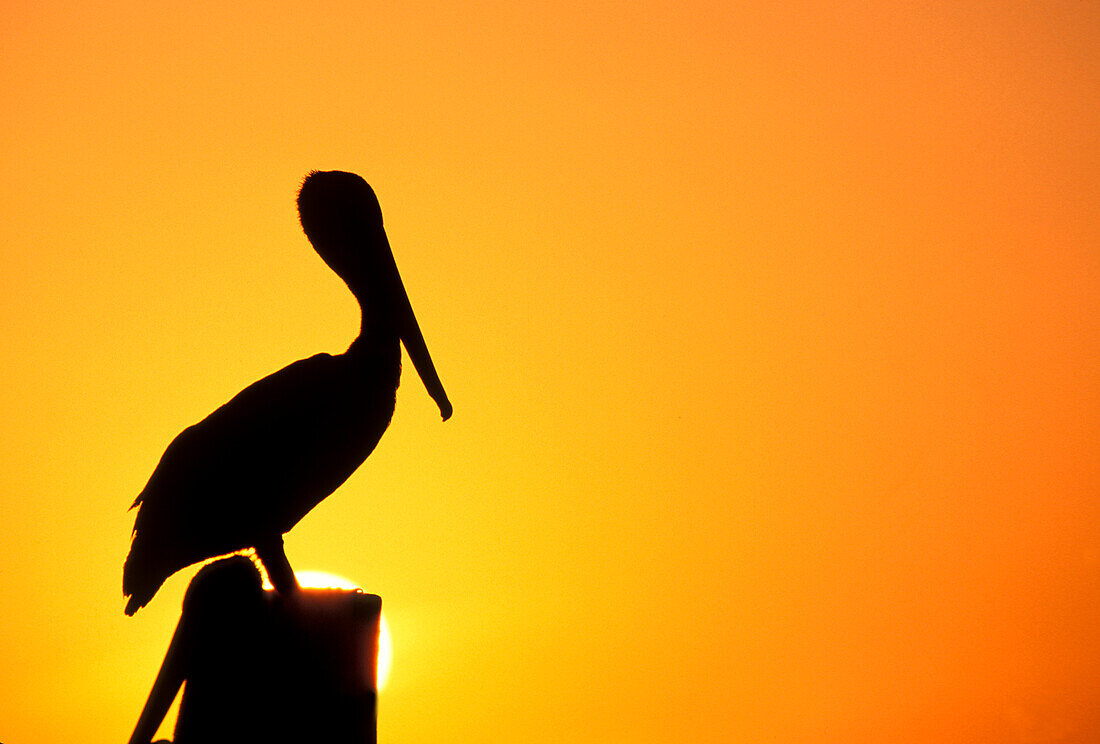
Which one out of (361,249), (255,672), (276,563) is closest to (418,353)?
(361,249)

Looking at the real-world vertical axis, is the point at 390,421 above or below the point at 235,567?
above

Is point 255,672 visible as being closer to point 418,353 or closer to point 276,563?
point 276,563

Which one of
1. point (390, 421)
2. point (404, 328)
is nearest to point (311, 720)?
point (390, 421)

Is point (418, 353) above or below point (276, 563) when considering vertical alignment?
above

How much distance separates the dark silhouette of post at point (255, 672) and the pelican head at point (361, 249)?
1862 mm

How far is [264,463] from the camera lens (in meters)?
3.39

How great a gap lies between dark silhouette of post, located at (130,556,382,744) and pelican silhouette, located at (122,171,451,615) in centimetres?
128

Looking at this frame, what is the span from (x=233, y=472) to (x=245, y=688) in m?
1.60

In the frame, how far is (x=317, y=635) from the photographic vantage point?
2012 mm

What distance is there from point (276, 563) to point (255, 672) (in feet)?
4.42

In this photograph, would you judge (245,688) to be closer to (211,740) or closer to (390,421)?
(211,740)

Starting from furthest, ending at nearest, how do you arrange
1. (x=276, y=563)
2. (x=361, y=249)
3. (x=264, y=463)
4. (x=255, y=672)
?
(x=361, y=249)
(x=264, y=463)
(x=276, y=563)
(x=255, y=672)

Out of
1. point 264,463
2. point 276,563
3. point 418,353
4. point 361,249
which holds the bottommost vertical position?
point 276,563

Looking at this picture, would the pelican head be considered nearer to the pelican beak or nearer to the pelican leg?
the pelican beak
